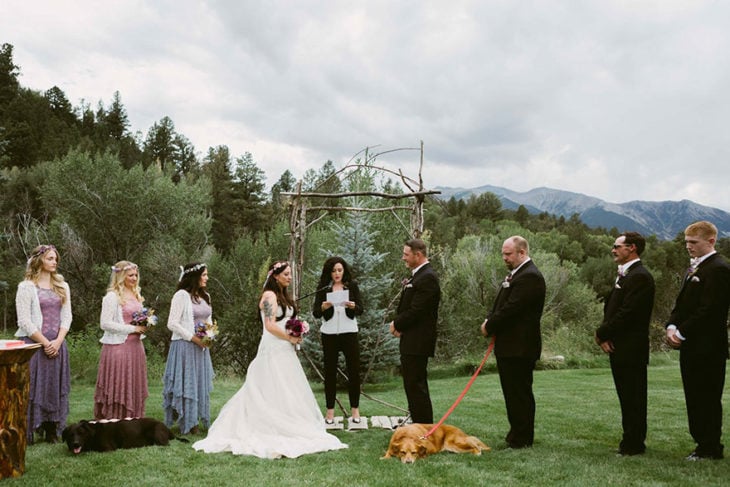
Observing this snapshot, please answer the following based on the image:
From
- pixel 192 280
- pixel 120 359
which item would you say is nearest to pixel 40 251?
pixel 120 359

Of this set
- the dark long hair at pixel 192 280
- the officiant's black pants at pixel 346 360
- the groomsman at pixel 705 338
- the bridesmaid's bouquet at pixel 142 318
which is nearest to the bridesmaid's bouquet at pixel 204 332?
the dark long hair at pixel 192 280

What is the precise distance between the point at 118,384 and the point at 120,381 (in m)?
0.04

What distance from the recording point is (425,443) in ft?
17.2

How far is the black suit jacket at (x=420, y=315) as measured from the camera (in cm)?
591

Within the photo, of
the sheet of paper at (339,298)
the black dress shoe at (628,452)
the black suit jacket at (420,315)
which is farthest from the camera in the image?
the sheet of paper at (339,298)

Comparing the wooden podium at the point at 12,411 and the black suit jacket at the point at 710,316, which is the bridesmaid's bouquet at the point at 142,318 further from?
the black suit jacket at the point at 710,316

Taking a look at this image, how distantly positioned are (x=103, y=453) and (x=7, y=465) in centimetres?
95

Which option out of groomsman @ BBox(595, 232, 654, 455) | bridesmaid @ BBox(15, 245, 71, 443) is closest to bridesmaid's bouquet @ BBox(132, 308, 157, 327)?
bridesmaid @ BBox(15, 245, 71, 443)

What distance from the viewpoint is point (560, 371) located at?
1563 centimetres

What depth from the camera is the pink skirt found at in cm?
630

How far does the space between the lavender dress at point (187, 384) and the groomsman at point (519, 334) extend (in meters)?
3.20

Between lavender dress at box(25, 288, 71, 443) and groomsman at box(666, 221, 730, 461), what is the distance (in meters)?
6.00

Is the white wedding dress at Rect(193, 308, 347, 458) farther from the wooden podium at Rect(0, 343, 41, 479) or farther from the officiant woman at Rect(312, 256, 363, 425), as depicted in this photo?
the wooden podium at Rect(0, 343, 41, 479)

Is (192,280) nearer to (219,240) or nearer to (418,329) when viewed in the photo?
(418,329)
